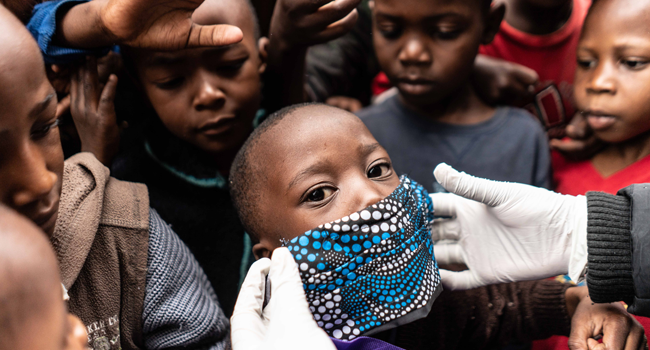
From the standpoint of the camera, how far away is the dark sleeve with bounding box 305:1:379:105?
2.36 m

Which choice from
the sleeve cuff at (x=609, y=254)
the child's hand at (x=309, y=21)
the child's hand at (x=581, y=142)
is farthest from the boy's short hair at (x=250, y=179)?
the child's hand at (x=581, y=142)

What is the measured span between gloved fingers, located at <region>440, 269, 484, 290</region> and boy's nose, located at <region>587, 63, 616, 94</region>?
29.5 inches

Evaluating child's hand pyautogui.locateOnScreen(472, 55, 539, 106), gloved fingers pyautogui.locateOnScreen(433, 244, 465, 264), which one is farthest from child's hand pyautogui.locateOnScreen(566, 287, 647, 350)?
child's hand pyautogui.locateOnScreen(472, 55, 539, 106)

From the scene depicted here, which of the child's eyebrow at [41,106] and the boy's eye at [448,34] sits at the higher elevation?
the child's eyebrow at [41,106]

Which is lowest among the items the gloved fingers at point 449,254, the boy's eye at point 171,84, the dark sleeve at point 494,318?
the dark sleeve at point 494,318

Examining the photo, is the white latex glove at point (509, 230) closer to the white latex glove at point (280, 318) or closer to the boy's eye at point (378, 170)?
the boy's eye at point (378, 170)

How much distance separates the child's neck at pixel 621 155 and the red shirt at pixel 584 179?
0.06 ft

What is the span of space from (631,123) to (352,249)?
1.09 m

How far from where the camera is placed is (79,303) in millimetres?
1130

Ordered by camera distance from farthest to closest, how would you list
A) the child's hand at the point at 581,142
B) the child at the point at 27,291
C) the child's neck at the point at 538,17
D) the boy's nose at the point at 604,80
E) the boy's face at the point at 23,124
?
the child's neck at the point at 538,17
the child's hand at the point at 581,142
the boy's nose at the point at 604,80
the boy's face at the point at 23,124
the child at the point at 27,291

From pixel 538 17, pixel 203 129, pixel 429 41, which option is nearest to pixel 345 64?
pixel 429 41

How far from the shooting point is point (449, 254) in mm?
1527

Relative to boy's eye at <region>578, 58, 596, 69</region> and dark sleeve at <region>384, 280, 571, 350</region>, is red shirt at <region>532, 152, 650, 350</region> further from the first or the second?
boy's eye at <region>578, 58, 596, 69</region>

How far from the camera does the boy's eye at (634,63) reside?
145cm
